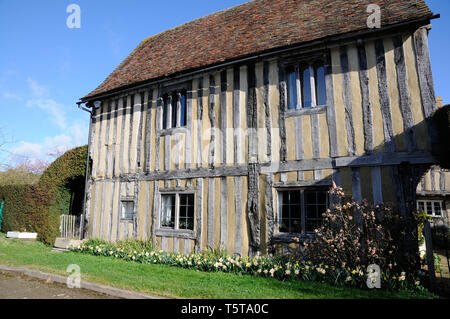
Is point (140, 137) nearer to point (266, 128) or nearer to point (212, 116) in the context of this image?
point (212, 116)

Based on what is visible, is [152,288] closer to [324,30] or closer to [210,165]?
[210,165]

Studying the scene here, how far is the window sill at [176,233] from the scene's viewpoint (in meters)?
7.45

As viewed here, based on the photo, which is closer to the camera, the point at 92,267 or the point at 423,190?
the point at 92,267

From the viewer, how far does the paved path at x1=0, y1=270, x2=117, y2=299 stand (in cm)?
448

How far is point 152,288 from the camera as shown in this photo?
15.4 ft

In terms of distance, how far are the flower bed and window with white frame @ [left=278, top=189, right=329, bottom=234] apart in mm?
749

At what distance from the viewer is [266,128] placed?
686 centimetres

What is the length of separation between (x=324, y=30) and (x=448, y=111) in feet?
10.7

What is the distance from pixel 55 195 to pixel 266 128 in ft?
28.2

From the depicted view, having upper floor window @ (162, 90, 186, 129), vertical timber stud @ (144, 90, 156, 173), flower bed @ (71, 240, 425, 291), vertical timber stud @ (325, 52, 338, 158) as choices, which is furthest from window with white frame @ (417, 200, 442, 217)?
vertical timber stud @ (144, 90, 156, 173)

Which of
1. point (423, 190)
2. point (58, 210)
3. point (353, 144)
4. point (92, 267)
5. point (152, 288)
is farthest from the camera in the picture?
point (423, 190)

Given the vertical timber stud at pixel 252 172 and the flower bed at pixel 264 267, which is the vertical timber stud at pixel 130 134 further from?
the vertical timber stud at pixel 252 172

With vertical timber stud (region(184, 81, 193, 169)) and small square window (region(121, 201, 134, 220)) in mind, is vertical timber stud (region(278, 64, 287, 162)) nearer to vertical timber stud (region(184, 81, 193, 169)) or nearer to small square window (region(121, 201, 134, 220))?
vertical timber stud (region(184, 81, 193, 169))

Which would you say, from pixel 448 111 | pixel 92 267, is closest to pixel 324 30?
pixel 448 111
